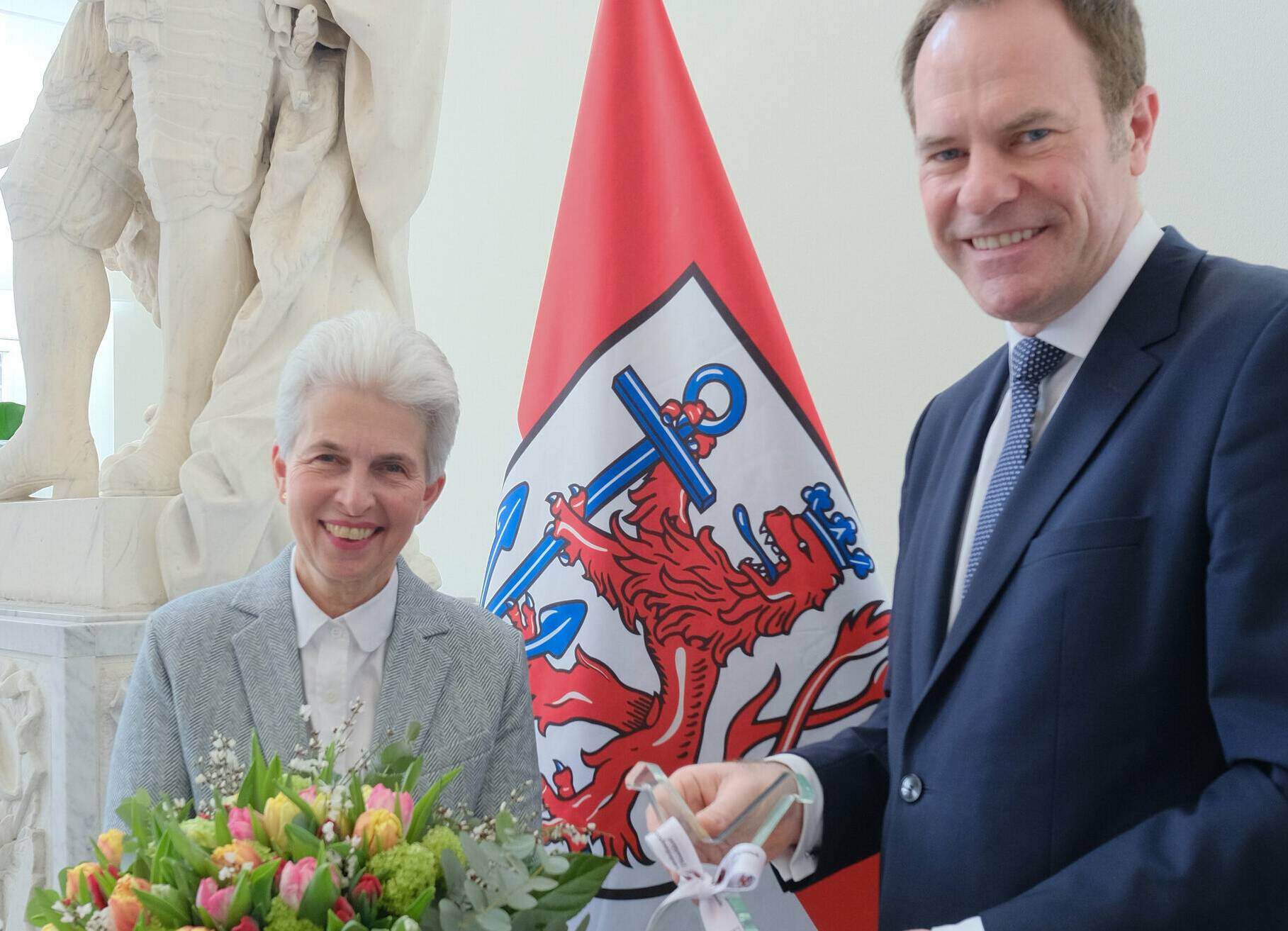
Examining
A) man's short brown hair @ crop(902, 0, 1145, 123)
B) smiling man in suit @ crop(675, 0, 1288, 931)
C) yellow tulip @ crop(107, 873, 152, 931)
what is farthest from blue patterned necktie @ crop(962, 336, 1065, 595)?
yellow tulip @ crop(107, 873, 152, 931)

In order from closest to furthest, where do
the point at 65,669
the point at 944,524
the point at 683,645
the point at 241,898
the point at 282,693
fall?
the point at 241,898 → the point at 944,524 → the point at 282,693 → the point at 683,645 → the point at 65,669

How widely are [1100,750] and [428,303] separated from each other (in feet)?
11.4

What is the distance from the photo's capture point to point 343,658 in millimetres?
1304

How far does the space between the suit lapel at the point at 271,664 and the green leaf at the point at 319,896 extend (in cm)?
54

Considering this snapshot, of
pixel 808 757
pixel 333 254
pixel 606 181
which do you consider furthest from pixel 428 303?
pixel 808 757

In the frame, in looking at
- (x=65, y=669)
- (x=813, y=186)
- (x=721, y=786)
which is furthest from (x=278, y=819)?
(x=813, y=186)

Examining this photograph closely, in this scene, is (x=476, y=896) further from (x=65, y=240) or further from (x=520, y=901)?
(x=65, y=240)

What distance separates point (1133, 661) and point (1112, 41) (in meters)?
0.53

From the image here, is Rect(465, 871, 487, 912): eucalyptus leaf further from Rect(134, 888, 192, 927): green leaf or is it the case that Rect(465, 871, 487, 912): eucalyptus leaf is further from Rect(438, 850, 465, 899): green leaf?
Rect(134, 888, 192, 927): green leaf

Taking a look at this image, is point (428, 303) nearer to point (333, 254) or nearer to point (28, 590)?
point (333, 254)

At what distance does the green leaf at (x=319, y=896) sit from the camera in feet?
2.28

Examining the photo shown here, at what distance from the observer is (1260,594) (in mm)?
808

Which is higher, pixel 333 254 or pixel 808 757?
pixel 333 254

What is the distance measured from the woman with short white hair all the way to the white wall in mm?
1463
